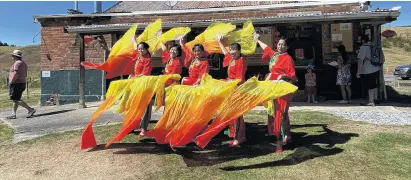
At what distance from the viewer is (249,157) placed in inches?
201

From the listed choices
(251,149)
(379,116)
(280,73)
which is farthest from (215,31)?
(379,116)

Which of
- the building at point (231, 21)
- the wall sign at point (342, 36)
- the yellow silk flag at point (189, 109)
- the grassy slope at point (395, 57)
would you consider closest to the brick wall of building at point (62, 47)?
the building at point (231, 21)

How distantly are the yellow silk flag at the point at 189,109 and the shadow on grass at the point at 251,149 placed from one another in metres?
0.42

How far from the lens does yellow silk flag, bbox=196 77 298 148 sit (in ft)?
15.5

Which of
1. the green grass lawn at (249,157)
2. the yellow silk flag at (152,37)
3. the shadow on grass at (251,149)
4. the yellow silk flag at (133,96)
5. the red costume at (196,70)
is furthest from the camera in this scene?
the yellow silk flag at (152,37)

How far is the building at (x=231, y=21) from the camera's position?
9414mm

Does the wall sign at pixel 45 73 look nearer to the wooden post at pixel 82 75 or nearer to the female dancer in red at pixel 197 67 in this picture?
the wooden post at pixel 82 75

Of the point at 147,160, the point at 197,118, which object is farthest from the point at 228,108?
the point at 147,160

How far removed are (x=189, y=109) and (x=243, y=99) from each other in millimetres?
724

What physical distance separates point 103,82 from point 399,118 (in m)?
9.37

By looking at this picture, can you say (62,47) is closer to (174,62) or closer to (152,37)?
(152,37)

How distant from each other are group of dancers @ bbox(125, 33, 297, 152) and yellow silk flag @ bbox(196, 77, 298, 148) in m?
0.27

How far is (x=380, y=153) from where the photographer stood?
5.04 metres

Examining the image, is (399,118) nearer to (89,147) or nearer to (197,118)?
(197,118)
